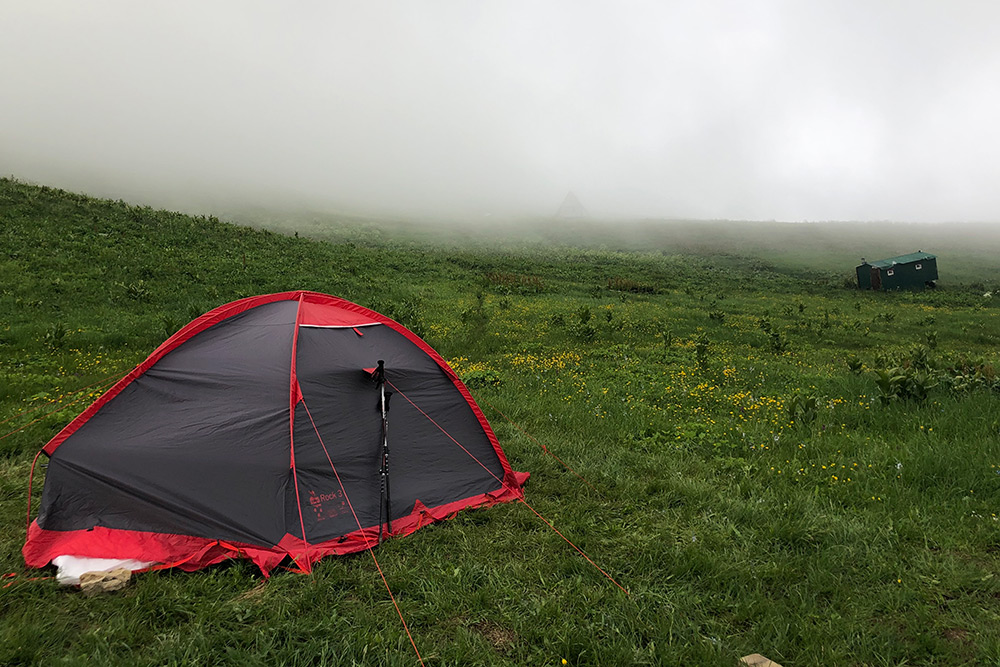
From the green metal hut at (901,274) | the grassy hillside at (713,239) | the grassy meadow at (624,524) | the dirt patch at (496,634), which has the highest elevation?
the grassy hillside at (713,239)

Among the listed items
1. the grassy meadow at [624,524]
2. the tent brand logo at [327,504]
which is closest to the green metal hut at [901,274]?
the grassy meadow at [624,524]

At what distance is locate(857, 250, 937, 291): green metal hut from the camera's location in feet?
120

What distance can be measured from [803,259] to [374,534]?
70915 mm

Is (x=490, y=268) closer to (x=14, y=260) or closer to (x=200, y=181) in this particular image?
(x=14, y=260)

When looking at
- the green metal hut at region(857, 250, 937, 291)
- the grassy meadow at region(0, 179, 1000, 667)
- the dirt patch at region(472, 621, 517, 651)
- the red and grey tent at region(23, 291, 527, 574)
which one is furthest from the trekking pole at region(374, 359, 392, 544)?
the green metal hut at region(857, 250, 937, 291)

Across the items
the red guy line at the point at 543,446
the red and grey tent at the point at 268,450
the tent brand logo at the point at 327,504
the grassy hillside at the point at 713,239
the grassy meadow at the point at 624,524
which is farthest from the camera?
the grassy hillside at the point at 713,239

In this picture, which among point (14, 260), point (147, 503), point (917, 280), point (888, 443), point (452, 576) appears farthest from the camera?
point (917, 280)

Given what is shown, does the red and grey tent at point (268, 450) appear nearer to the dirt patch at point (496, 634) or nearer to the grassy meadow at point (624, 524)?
the grassy meadow at point (624, 524)

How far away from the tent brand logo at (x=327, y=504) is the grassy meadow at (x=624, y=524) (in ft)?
1.97

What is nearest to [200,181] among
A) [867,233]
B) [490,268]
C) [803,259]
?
[490,268]

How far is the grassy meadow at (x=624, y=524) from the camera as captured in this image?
3.84m

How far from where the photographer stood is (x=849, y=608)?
13.8ft

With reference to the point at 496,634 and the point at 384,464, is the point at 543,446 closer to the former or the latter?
the point at 384,464

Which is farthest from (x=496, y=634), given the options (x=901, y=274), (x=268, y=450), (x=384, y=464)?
(x=901, y=274)
